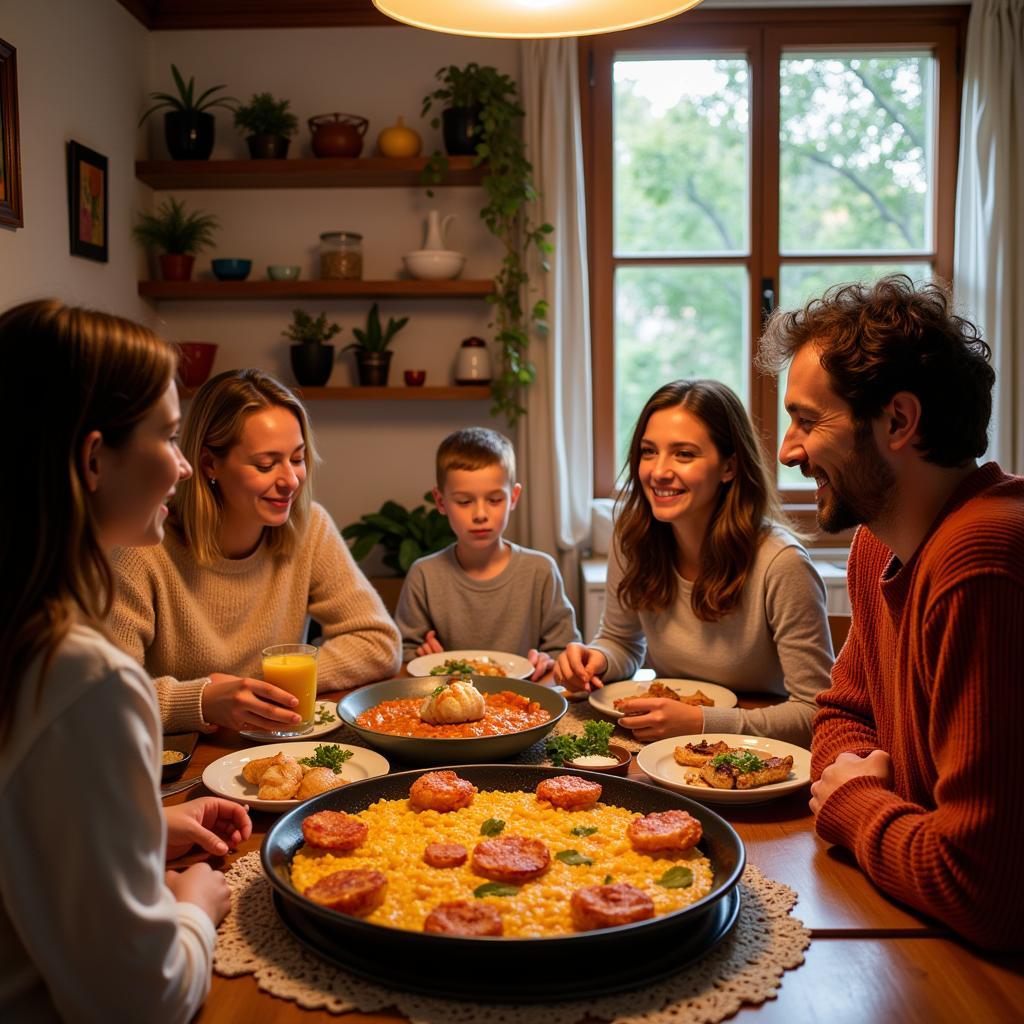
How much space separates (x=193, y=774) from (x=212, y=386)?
0.95 meters

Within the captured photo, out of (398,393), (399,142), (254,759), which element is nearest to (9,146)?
(399,142)

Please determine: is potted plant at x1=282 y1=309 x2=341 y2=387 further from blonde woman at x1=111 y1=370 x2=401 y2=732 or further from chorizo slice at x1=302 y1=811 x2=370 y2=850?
chorizo slice at x1=302 y1=811 x2=370 y2=850

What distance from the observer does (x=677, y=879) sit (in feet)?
3.94

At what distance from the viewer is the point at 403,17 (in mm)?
1829

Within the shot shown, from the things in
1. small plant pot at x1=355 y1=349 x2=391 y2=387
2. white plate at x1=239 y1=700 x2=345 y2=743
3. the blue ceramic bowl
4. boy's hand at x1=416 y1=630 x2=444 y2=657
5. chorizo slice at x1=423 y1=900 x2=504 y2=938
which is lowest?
boy's hand at x1=416 y1=630 x2=444 y2=657

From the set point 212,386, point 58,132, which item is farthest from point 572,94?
point 212,386

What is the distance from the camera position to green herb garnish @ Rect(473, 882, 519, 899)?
3.86ft

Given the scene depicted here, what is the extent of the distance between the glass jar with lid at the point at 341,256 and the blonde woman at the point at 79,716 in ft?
11.4

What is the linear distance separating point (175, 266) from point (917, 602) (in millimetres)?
3792

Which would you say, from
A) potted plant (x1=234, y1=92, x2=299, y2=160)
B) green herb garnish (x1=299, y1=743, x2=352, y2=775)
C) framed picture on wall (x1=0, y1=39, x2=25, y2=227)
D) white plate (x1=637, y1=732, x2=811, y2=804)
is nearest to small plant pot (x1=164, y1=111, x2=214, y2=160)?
potted plant (x1=234, y1=92, x2=299, y2=160)

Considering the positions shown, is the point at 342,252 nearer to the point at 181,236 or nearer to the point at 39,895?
the point at 181,236

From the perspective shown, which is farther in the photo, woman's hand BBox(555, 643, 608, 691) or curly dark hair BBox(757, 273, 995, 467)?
woman's hand BBox(555, 643, 608, 691)

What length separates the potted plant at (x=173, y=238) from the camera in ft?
14.4

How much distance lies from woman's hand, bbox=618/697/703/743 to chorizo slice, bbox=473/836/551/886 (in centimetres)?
58
